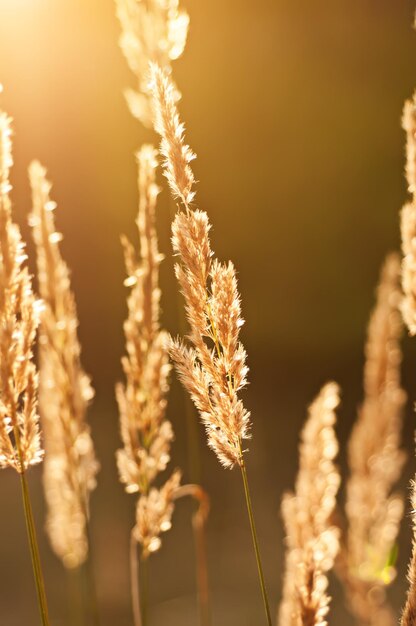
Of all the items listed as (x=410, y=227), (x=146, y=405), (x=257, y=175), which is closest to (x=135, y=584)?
(x=146, y=405)

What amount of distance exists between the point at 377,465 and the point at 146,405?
18.3 inches

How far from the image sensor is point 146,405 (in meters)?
0.93

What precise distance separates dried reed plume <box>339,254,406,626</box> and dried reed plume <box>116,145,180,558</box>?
373mm

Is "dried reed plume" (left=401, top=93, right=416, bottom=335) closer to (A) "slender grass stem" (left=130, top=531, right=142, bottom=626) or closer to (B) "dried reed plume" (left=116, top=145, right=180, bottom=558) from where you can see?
(B) "dried reed plume" (left=116, top=145, right=180, bottom=558)

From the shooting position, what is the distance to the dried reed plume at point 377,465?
1.12 metres

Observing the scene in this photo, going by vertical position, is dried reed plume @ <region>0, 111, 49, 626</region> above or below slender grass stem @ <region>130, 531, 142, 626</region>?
above

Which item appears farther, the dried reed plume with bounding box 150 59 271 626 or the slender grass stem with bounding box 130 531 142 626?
the slender grass stem with bounding box 130 531 142 626

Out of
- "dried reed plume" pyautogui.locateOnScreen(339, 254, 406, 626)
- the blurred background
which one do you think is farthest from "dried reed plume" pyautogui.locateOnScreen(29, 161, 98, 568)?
the blurred background

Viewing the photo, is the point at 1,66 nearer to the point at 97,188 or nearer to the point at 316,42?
the point at 97,188

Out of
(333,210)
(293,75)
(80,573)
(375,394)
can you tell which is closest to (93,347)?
(333,210)

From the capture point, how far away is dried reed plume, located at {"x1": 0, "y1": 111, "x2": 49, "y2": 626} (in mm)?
657

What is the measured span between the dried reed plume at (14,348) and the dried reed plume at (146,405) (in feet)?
0.67

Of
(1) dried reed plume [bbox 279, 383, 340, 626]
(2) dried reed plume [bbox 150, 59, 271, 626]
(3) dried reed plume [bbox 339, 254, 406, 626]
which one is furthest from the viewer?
→ (3) dried reed plume [bbox 339, 254, 406, 626]

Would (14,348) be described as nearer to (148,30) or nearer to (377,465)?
(148,30)
